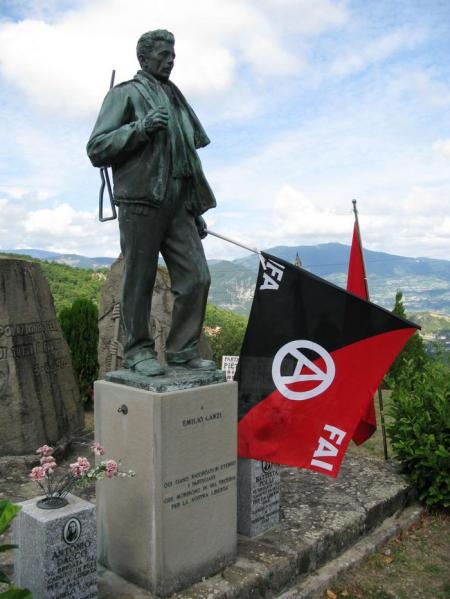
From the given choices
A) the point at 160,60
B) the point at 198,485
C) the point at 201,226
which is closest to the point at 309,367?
A: the point at 198,485

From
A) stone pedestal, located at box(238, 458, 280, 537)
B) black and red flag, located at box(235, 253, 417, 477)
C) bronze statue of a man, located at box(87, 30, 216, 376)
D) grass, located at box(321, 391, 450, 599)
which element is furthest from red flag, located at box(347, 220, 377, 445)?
bronze statue of a man, located at box(87, 30, 216, 376)

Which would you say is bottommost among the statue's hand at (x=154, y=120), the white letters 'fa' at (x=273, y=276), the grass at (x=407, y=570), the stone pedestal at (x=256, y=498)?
the grass at (x=407, y=570)

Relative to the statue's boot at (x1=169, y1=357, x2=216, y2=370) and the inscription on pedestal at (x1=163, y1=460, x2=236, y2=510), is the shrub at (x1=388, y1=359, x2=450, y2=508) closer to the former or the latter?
the inscription on pedestal at (x1=163, y1=460, x2=236, y2=510)

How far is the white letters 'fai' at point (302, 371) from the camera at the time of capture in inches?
151

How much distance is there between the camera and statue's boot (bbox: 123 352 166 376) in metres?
3.45

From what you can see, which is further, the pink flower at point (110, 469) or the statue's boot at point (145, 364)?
the statue's boot at point (145, 364)

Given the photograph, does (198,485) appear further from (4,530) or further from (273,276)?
(273,276)

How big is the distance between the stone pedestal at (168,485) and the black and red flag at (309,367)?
1.28 feet

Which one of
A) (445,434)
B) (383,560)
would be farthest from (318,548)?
(445,434)

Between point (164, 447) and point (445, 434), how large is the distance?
3299 millimetres

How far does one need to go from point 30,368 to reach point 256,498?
3.60m

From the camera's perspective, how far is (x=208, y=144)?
386 cm

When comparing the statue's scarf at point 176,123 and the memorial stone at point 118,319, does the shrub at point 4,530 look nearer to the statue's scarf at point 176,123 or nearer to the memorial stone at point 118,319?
the statue's scarf at point 176,123

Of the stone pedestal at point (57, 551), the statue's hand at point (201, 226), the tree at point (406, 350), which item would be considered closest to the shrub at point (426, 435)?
the statue's hand at point (201, 226)
